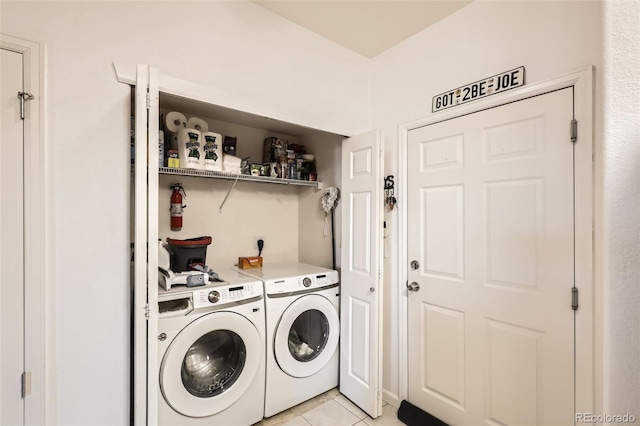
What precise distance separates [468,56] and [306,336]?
2.30m

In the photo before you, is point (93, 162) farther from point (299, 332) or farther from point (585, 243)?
point (585, 243)

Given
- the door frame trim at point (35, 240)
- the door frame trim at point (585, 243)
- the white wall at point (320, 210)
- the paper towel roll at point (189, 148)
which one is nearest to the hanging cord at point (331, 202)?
the white wall at point (320, 210)

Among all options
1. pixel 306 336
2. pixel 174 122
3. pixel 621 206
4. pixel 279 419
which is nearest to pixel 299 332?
pixel 306 336

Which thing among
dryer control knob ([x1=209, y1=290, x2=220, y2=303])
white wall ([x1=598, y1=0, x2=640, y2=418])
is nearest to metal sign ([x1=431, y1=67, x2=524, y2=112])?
white wall ([x1=598, y1=0, x2=640, y2=418])

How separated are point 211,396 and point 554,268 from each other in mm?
2028

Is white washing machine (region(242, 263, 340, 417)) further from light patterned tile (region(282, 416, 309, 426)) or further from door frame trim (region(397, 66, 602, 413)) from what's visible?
door frame trim (region(397, 66, 602, 413))

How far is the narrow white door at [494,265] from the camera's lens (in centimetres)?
145

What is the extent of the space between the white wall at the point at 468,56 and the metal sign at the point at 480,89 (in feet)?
0.13

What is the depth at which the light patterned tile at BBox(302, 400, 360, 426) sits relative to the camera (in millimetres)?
1953

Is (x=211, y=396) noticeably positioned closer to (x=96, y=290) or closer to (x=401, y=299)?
(x=96, y=290)

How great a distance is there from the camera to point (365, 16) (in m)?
1.95

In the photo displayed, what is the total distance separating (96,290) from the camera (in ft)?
4.55

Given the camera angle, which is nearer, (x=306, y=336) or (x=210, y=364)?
(x=210, y=364)

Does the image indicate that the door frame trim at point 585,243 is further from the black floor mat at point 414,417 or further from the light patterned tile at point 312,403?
the light patterned tile at point 312,403
